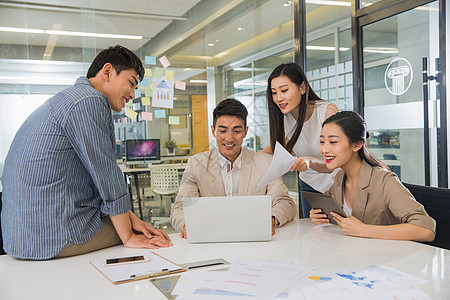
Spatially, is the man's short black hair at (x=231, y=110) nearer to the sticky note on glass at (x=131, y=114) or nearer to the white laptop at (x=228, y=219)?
the white laptop at (x=228, y=219)

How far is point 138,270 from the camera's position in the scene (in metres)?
1.21

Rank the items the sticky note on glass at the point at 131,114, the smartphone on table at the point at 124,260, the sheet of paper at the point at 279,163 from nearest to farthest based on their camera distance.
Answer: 1. the smartphone on table at the point at 124,260
2. the sheet of paper at the point at 279,163
3. the sticky note on glass at the point at 131,114

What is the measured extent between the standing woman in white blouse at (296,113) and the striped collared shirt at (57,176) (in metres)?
1.13

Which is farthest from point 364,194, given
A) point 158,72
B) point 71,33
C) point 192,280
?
point 71,33

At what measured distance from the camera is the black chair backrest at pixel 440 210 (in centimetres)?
161

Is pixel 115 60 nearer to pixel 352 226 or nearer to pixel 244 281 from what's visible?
pixel 244 281

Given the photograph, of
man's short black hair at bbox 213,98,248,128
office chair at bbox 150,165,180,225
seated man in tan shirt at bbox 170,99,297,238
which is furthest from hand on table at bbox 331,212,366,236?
office chair at bbox 150,165,180,225

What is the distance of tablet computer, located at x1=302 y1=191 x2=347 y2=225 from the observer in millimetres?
1623

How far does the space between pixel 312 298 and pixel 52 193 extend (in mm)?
885

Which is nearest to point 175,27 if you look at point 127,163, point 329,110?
point 127,163

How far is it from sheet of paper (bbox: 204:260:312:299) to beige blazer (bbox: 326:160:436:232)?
1.97 ft

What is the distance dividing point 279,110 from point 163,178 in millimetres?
1837

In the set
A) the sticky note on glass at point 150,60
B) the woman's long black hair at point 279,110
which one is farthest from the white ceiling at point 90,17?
the woman's long black hair at point 279,110

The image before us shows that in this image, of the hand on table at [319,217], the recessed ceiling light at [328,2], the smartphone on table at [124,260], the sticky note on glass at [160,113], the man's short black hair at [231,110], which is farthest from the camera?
the recessed ceiling light at [328,2]
